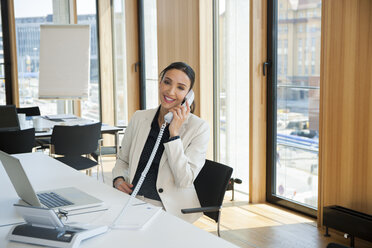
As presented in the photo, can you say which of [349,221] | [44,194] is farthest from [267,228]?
[44,194]

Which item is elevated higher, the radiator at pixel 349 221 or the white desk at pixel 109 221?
the white desk at pixel 109 221

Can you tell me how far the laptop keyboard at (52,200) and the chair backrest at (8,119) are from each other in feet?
8.49

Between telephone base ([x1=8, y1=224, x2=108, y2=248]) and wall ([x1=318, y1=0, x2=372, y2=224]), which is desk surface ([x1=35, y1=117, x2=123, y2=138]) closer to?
wall ([x1=318, y1=0, x2=372, y2=224])

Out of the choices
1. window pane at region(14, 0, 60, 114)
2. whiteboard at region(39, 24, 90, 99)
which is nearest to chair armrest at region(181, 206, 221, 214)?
whiteboard at region(39, 24, 90, 99)

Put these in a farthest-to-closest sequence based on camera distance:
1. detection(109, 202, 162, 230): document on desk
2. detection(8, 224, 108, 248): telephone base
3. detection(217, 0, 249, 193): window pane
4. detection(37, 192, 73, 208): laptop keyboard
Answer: detection(217, 0, 249, 193): window pane → detection(37, 192, 73, 208): laptop keyboard → detection(109, 202, 162, 230): document on desk → detection(8, 224, 108, 248): telephone base

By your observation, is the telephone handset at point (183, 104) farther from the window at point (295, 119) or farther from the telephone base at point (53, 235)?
the window at point (295, 119)

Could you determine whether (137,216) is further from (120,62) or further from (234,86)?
(120,62)

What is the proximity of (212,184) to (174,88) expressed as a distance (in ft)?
1.89

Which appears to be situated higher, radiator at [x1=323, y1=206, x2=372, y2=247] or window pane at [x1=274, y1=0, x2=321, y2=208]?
window pane at [x1=274, y1=0, x2=321, y2=208]

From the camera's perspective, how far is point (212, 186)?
8.56 feet

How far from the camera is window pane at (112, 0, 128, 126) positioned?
7.54 m

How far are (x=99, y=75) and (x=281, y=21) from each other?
411 centimetres

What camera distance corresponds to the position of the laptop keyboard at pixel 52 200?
2.14 meters

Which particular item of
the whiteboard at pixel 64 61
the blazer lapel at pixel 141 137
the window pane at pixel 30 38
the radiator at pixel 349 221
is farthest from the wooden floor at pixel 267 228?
the window pane at pixel 30 38
